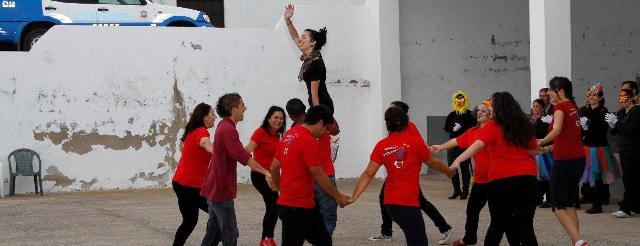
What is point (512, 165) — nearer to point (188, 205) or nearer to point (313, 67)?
point (313, 67)

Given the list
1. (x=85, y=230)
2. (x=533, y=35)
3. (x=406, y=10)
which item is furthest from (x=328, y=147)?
(x=406, y=10)

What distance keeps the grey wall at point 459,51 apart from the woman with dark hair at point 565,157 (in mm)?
9391

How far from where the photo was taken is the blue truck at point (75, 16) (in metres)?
17.5

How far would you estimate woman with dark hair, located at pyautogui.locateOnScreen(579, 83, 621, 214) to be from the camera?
12.0 metres

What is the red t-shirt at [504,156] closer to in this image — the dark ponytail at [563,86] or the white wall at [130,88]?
the dark ponytail at [563,86]

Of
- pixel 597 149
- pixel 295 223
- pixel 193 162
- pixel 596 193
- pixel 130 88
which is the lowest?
pixel 596 193

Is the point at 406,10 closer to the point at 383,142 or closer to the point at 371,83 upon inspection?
the point at 371,83

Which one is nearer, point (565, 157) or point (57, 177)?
point (565, 157)

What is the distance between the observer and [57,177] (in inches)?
628

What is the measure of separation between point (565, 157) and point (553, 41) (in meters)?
4.72

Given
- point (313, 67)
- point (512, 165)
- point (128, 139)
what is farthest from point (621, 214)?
point (128, 139)

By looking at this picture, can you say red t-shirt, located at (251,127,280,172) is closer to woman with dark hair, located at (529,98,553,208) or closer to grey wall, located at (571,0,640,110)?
woman with dark hair, located at (529,98,553,208)

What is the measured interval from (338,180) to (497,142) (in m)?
9.78

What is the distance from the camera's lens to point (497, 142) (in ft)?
25.4
